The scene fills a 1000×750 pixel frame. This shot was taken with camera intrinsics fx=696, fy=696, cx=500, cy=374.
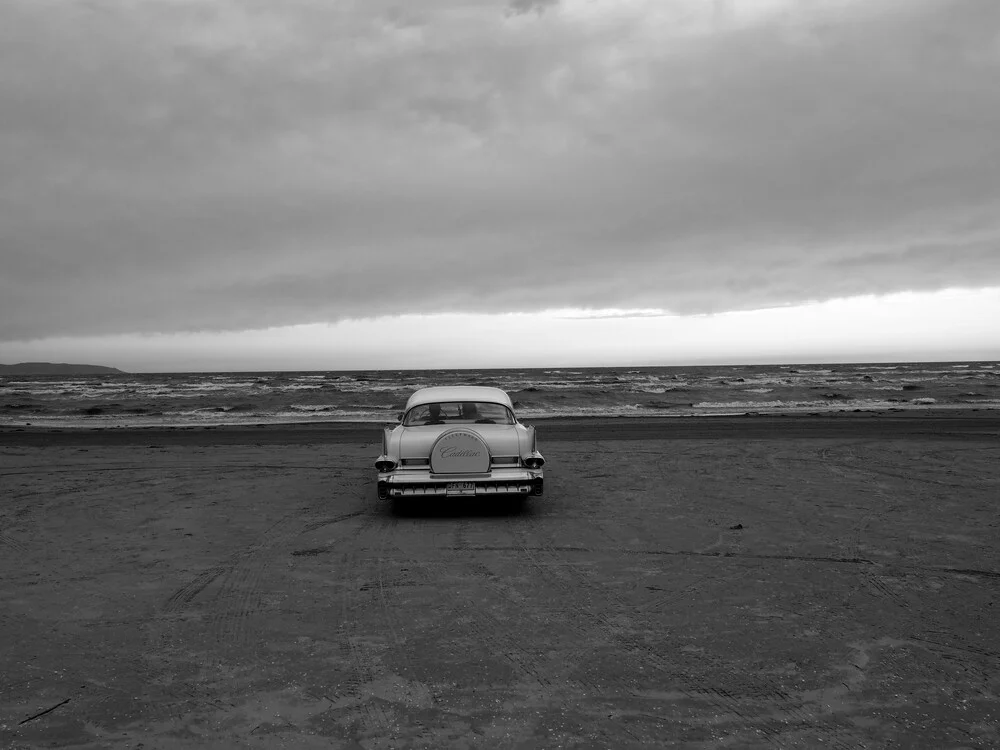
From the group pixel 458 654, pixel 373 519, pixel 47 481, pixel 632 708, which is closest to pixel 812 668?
pixel 632 708

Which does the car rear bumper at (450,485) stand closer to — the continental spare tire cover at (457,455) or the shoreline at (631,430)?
the continental spare tire cover at (457,455)

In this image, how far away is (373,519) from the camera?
30.7 ft

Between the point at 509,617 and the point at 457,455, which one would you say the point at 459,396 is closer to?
the point at 457,455

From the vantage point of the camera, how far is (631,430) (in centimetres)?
2150

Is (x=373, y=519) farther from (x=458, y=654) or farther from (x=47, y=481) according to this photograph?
(x=47, y=481)

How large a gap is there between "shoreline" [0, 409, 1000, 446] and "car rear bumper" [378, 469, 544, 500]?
9.92m

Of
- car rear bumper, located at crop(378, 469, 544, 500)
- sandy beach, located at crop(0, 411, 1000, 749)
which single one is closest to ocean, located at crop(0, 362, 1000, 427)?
sandy beach, located at crop(0, 411, 1000, 749)

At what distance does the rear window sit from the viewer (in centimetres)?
1028

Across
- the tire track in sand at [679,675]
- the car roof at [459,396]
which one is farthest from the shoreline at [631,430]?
the tire track in sand at [679,675]

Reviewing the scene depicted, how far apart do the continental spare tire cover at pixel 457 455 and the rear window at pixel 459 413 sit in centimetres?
104

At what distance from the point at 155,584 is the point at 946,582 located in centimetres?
711

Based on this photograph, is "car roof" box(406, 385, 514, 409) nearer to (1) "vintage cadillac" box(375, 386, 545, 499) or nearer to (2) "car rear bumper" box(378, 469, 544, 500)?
(1) "vintage cadillac" box(375, 386, 545, 499)

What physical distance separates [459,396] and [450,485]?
1.78 meters

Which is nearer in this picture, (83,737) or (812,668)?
(83,737)
